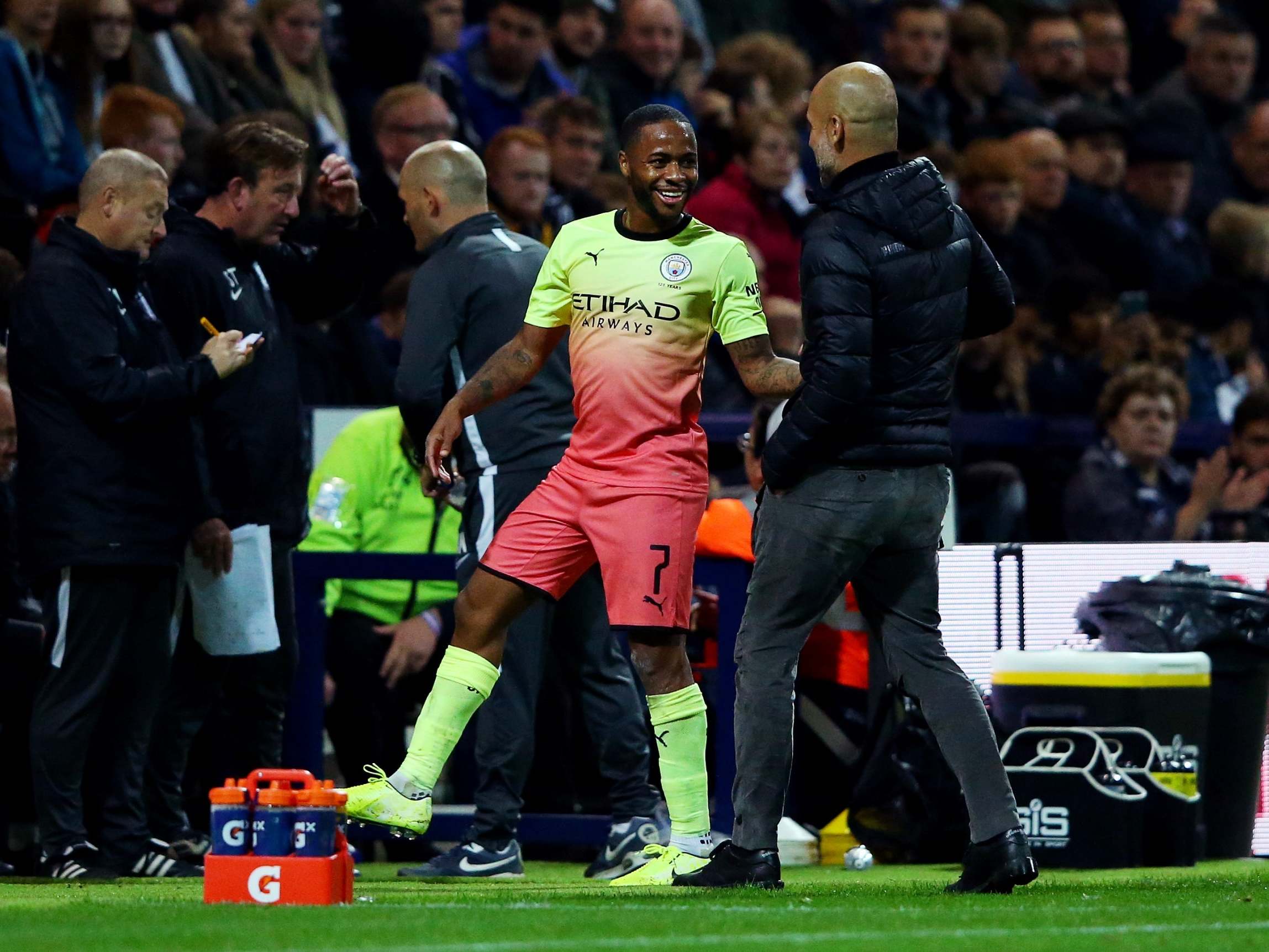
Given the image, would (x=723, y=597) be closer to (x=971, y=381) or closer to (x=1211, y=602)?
(x=1211, y=602)

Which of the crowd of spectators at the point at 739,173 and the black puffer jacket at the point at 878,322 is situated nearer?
the black puffer jacket at the point at 878,322

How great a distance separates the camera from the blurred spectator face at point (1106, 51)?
667 inches

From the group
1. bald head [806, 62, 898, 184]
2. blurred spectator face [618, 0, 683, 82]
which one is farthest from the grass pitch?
blurred spectator face [618, 0, 683, 82]

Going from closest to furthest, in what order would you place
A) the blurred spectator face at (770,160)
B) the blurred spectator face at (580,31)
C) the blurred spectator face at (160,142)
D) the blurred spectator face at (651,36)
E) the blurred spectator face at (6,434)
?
the blurred spectator face at (6,434) < the blurred spectator face at (160,142) < the blurred spectator face at (770,160) < the blurred spectator face at (580,31) < the blurred spectator face at (651,36)

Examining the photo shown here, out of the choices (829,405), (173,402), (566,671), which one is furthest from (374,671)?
(829,405)

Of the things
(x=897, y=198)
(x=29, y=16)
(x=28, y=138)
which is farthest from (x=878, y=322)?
(x=29, y=16)

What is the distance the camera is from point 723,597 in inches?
315

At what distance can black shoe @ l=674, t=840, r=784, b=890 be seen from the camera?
6.05 meters

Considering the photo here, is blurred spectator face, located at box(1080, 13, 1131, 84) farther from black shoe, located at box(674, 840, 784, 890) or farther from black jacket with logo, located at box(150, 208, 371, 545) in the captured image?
black shoe, located at box(674, 840, 784, 890)

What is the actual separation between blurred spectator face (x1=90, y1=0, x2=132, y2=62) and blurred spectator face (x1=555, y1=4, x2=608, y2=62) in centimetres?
358

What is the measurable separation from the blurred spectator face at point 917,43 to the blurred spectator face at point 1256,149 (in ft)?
8.99

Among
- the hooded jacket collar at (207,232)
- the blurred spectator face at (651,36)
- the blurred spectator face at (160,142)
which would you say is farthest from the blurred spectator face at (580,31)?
the hooded jacket collar at (207,232)

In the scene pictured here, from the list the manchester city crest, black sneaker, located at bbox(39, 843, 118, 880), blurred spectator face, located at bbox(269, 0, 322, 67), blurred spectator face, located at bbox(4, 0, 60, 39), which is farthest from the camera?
blurred spectator face, located at bbox(269, 0, 322, 67)

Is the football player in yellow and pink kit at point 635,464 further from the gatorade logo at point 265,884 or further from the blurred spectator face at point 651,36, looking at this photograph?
the blurred spectator face at point 651,36
